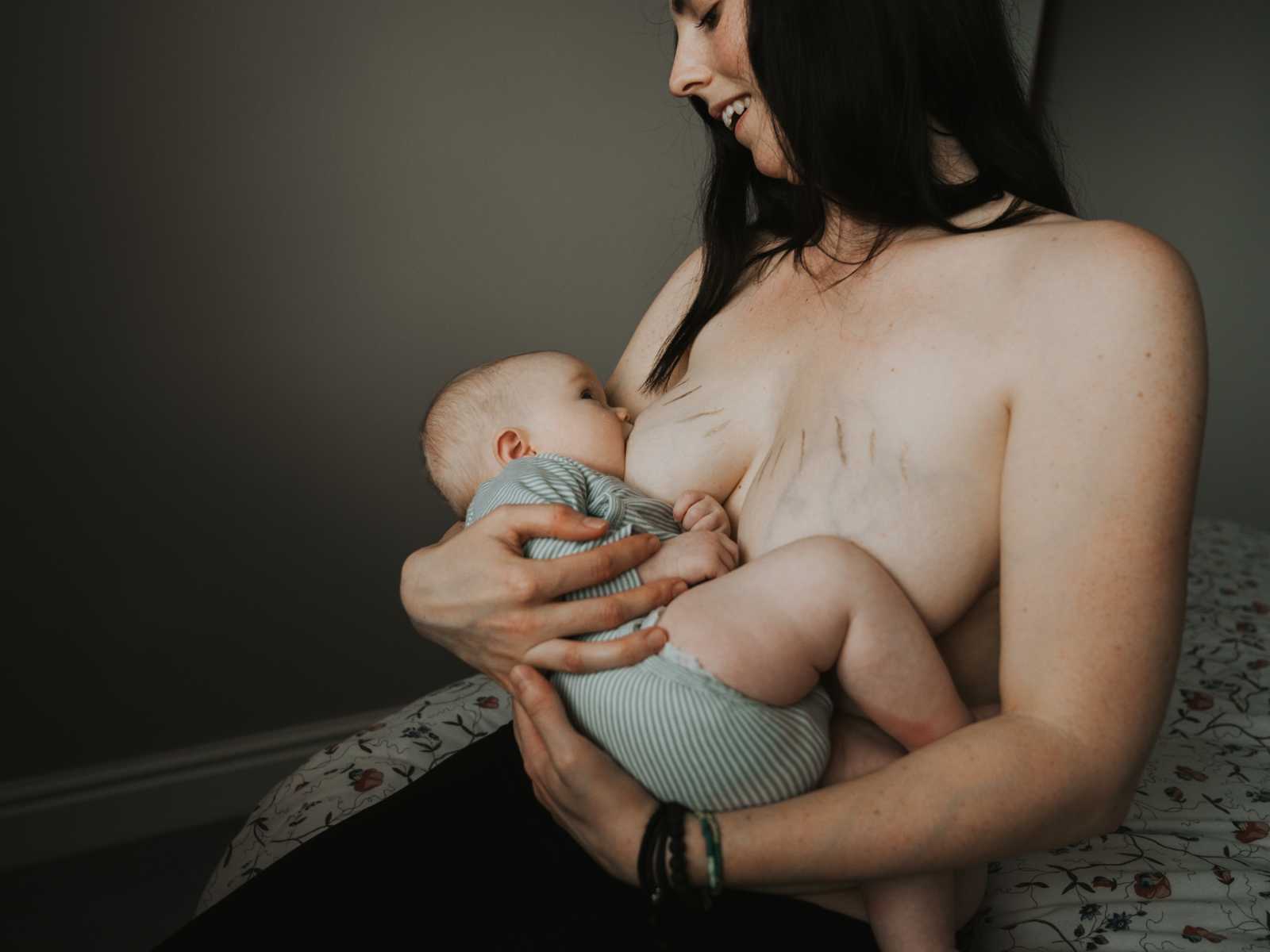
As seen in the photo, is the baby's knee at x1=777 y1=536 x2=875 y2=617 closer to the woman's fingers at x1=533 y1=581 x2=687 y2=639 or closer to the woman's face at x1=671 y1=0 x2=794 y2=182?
the woman's fingers at x1=533 y1=581 x2=687 y2=639

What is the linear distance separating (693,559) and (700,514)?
11 centimetres

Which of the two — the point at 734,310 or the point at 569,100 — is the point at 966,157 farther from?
the point at 569,100

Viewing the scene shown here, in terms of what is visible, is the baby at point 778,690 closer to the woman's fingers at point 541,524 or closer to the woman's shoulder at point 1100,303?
the woman's fingers at point 541,524

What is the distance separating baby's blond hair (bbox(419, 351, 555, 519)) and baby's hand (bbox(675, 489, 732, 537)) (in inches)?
12.1

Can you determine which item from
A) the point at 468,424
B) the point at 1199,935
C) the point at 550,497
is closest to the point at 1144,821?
the point at 1199,935

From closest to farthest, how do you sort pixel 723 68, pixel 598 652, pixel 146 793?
pixel 598 652
pixel 723 68
pixel 146 793

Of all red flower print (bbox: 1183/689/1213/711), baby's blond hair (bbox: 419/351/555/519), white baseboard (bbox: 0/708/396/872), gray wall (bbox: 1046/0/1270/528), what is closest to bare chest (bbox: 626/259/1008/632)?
baby's blond hair (bbox: 419/351/555/519)

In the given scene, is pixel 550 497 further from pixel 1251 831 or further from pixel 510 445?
pixel 1251 831

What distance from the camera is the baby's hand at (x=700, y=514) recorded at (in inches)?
42.1

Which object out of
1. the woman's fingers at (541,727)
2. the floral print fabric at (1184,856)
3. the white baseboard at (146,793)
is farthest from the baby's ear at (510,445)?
the white baseboard at (146,793)

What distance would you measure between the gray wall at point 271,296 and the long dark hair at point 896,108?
1.11 meters

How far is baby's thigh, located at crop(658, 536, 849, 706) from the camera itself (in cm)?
85

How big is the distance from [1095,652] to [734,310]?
0.68 m

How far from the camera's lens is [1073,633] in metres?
0.81
